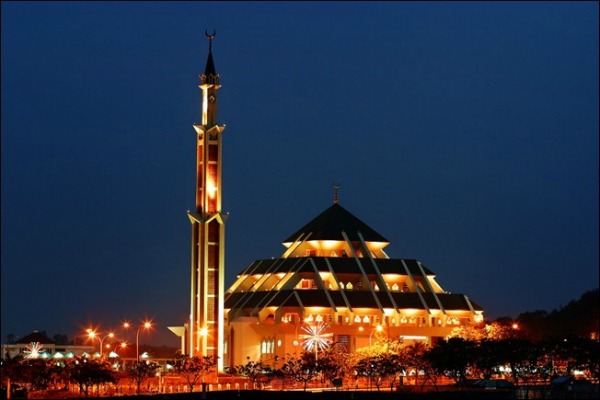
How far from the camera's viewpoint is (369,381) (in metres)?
93.2

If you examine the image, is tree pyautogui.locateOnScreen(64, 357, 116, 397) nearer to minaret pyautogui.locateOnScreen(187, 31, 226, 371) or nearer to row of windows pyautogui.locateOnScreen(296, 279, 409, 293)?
minaret pyautogui.locateOnScreen(187, 31, 226, 371)

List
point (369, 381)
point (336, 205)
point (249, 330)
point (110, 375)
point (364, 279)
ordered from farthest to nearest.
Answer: point (336, 205) → point (364, 279) → point (249, 330) → point (369, 381) → point (110, 375)

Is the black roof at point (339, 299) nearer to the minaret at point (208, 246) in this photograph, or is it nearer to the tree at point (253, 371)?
the tree at point (253, 371)

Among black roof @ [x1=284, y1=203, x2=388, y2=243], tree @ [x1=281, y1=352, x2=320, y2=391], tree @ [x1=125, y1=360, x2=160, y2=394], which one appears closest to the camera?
tree @ [x1=125, y1=360, x2=160, y2=394]

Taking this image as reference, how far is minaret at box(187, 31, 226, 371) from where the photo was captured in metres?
99.6

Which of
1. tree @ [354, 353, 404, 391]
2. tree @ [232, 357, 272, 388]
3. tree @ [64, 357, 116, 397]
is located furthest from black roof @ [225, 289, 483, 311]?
tree @ [64, 357, 116, 397]

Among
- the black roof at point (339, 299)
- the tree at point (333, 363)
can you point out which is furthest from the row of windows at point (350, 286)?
the tree at point (333, 363)

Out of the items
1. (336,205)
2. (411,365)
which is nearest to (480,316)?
(336,205)

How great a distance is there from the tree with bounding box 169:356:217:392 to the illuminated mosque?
4.74 meters

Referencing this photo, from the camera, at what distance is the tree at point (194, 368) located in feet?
288

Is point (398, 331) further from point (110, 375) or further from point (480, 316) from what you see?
point (110, 375)

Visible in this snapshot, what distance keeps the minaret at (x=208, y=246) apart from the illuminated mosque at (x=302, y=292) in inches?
3.3

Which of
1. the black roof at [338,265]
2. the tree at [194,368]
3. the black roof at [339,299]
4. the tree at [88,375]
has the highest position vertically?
the black roof at [338,265]

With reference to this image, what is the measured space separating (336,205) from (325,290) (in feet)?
57.5
